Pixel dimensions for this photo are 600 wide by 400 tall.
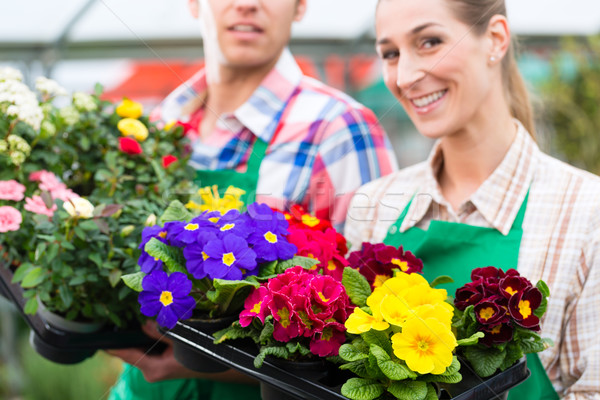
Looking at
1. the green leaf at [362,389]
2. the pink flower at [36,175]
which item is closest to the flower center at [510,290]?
the green leaf at [362,389]

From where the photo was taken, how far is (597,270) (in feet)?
3.23

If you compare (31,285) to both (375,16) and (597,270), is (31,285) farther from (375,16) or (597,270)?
(597,270)

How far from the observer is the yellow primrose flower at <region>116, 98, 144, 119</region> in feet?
4.71

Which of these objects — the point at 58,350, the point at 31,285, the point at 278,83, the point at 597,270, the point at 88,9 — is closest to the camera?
the point at 597,270

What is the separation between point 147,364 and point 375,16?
33.5 inches

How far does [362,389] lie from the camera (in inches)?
30.3

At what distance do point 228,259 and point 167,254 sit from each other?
12 centimetres

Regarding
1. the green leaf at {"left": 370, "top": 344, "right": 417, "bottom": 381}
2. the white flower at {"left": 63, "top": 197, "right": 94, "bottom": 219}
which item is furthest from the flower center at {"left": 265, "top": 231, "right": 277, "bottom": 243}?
the white flower at {"left": 63, "top": 197, "right": 94, "bottom": 219}

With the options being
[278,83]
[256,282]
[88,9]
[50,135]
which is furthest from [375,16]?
[88,9]

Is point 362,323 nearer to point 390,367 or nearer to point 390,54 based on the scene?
point 390,367

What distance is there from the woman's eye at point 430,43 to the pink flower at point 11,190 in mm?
837

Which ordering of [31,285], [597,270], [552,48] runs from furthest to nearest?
[552,48] < [31,285] < [597,270]

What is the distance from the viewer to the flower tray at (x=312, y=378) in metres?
0.80

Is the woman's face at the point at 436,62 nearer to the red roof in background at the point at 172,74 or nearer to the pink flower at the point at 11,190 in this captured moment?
the pink flower at the point at 11,190
